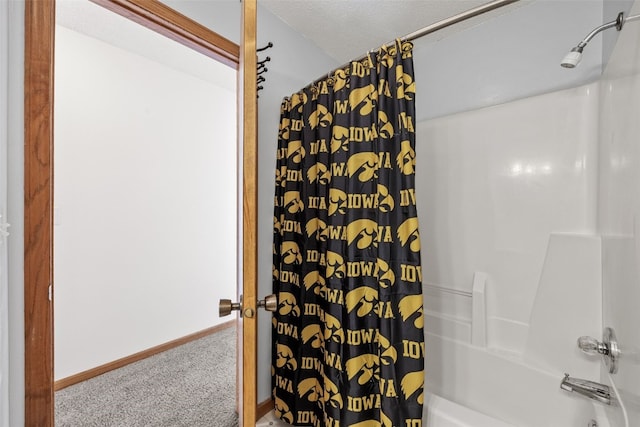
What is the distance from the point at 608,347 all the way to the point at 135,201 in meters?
3.00

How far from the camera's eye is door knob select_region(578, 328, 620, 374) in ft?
3.34

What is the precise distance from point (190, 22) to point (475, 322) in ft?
7.01

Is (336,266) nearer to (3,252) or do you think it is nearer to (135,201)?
(3,252)

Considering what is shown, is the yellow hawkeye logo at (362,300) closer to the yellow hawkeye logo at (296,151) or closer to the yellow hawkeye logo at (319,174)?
the yellow hawkeye logo at (319,174)

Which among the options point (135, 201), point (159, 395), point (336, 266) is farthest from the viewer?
point (135, 201)

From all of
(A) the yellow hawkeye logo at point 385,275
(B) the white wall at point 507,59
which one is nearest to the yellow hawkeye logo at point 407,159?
(A) the yellow hawkeye logo at point 385,275

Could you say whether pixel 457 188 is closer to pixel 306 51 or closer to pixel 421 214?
pixel 421 214

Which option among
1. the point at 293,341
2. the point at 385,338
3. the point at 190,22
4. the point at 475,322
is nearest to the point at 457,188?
the point at 475,322

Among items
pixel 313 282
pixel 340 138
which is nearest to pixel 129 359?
pixel 313 282

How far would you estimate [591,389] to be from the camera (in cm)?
113

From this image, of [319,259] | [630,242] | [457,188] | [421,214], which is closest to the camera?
[630,242]

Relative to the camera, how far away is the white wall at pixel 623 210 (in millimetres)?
832

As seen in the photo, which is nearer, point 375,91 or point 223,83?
point 375,91

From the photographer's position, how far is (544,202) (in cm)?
150
